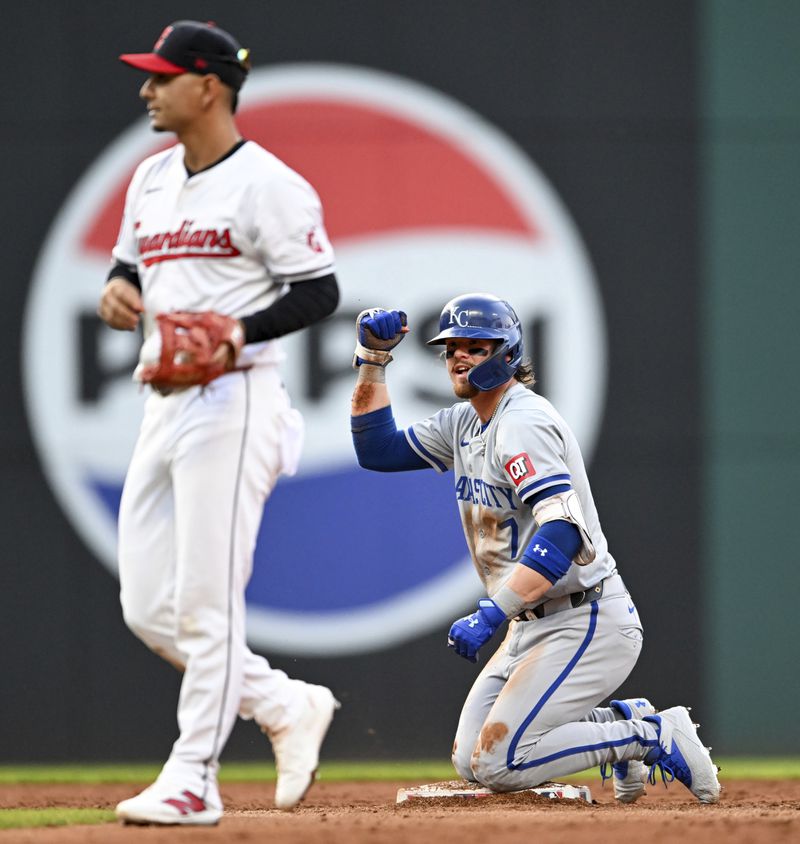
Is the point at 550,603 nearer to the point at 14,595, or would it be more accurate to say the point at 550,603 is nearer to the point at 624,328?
the point at 624,328

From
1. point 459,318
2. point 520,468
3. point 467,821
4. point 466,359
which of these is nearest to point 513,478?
point 520,468

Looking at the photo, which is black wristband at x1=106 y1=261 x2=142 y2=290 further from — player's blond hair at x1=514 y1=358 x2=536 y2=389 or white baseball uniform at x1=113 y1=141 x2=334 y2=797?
player's blond hair at x1=514 y1=358 x2=536 y2=389

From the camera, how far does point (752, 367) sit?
7047 mm

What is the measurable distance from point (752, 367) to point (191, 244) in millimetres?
4079

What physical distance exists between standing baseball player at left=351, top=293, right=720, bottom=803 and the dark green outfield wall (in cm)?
217

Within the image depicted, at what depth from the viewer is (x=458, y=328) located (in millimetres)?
4605

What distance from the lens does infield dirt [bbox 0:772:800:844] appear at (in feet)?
10.9

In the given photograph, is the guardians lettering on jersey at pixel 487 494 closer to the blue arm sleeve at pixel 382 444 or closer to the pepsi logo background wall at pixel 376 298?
the blue arm sleeve at pixel 382 444

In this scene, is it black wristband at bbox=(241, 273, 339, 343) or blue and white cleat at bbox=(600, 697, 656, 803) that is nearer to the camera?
black wristband at bbox=(241, 273, 339, 343)

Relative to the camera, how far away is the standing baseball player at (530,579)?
4348 mm

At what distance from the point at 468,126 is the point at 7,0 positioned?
87.9 inches

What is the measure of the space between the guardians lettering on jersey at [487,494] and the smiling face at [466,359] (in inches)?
10.7

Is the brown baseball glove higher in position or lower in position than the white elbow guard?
higher

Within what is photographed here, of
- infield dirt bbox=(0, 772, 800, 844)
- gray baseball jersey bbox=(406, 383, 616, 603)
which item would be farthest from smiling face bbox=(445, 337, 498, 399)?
infield dirt bbox=(0, 772, 800, 844)
